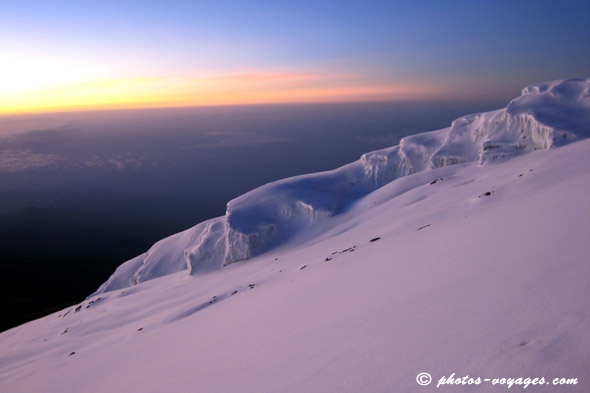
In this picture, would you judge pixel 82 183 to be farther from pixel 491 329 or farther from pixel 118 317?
pixel 491 329

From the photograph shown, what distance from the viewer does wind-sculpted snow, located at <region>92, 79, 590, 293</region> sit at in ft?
71.1

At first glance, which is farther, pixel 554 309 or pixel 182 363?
pixel 182 363

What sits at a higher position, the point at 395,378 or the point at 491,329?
the point at 491,329

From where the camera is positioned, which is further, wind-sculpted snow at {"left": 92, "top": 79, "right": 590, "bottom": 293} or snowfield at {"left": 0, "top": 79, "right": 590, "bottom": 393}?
wind-sculpted snow at {"left": 92, "top": 79, "right": 590, "bottom": 293}

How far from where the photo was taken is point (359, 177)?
31844 millimetres

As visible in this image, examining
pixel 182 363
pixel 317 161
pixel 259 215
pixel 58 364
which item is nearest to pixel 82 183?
pixel 317 161

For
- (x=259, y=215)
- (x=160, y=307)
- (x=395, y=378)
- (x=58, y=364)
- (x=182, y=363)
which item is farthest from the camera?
(x=259, y=215)

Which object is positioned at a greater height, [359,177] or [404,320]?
[404,320]

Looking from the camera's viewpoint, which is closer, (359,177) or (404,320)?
(404,320)

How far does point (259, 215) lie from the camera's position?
2722cm

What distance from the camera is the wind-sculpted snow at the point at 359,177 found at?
2167cm

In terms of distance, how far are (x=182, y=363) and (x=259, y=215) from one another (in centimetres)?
2065

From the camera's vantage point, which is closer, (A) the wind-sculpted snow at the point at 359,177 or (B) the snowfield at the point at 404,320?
→ (B) the snowfield at the point at 404,320

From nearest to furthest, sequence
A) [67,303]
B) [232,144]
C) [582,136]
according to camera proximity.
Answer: [582,136]
[67,303]
[232,144]
